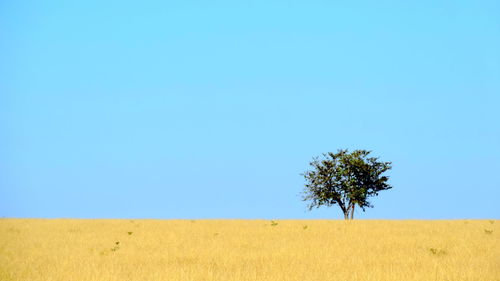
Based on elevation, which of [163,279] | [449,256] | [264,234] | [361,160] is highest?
[361,160]

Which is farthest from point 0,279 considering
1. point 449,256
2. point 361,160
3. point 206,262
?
point 361,160

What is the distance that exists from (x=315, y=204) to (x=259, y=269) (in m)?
41.3

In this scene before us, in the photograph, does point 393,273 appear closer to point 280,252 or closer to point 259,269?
point 259,269

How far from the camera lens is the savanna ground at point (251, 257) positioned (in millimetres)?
14617

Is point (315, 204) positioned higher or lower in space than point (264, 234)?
higher

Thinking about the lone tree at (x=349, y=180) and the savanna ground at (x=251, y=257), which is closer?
the savanna ground at (x=251, y=257)

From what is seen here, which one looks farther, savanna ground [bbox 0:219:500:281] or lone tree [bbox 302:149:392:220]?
lone tree [bbox 302:149:392:220]

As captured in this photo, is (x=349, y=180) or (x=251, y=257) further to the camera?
(x=349, y=180)

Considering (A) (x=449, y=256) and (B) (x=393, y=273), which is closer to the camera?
(B) (x=393, y=273)

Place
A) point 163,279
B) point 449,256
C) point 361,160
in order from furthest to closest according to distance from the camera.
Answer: point 361,160 < point 449,256 < point 163,279

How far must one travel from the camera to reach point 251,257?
18.8 meters

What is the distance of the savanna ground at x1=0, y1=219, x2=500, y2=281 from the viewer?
1462cm

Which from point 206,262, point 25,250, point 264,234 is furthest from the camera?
point 264,234

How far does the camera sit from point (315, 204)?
56.8m
